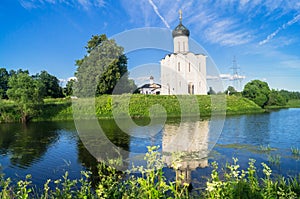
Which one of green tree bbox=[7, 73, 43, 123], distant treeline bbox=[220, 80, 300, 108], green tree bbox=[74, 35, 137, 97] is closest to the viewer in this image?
green tree bbox=[7, 73, 43, 123]

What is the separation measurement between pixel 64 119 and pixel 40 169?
23.4 meters

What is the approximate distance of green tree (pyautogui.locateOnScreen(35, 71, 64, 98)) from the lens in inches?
2321

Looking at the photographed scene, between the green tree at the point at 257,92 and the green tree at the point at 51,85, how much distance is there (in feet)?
153

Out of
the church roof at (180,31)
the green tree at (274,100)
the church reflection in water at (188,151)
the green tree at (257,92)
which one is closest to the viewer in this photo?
the church reflection in water at (188,151)

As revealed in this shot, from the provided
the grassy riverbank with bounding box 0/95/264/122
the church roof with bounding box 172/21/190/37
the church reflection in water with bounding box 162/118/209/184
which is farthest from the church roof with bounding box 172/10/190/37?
the church reflection in water with bounding box 162/118/209/184

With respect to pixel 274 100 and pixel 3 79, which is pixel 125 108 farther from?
pixel 3 79

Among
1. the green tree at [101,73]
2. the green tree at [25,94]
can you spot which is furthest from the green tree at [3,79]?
the green tree at [25,94]

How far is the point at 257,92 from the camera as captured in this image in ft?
183

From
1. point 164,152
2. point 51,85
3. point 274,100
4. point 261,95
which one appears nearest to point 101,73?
point 164,152

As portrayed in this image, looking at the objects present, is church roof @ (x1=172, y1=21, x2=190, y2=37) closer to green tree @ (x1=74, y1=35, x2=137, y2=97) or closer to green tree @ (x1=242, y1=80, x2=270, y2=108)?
green tree @ (x1=74, y1=35, x2=137, y2=97)

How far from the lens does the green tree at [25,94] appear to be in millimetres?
29142

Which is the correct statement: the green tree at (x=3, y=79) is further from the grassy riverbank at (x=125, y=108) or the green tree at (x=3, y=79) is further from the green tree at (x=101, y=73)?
the green tree at (x=101, y=73)

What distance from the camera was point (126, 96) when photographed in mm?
32531

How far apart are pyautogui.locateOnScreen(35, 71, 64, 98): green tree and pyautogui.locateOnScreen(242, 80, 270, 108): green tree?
46.7 meters
